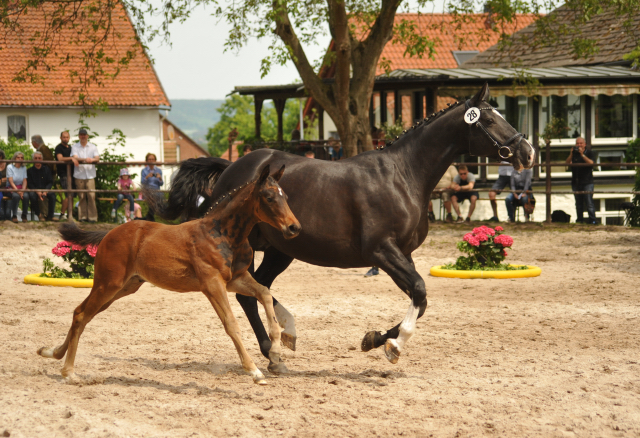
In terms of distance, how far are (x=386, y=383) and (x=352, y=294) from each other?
13.9 ft

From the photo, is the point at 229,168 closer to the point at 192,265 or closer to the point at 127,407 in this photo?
the point at 192,265

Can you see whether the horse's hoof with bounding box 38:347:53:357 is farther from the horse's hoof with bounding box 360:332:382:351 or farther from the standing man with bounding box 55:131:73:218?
the standing man with bounding box 55:131:73:218

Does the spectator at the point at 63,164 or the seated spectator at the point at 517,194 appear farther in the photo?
the seated spectator at the point at 517,194

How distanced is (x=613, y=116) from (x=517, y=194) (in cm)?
739

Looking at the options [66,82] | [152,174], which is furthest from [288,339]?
[66,82]

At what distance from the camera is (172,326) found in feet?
25.8

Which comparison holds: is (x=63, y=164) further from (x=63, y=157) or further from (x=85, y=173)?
(x=85, y=173)

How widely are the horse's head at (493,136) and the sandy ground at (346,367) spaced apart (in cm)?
166

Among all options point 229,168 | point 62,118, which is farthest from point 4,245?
point 62,118

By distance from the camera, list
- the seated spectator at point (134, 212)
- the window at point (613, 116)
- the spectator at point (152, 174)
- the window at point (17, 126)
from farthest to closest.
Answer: the window at point (17, 126)
the window at point (613, 116)
the seated spectator at point (134, 212)
the spectator at point (152, 174)

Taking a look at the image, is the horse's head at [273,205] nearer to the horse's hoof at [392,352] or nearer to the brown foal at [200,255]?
the brown foal at [200,255]

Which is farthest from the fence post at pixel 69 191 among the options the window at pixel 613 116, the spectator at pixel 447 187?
the window at pixel 613 116

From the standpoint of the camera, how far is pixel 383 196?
5910 millimetres

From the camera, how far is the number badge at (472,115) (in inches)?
239
